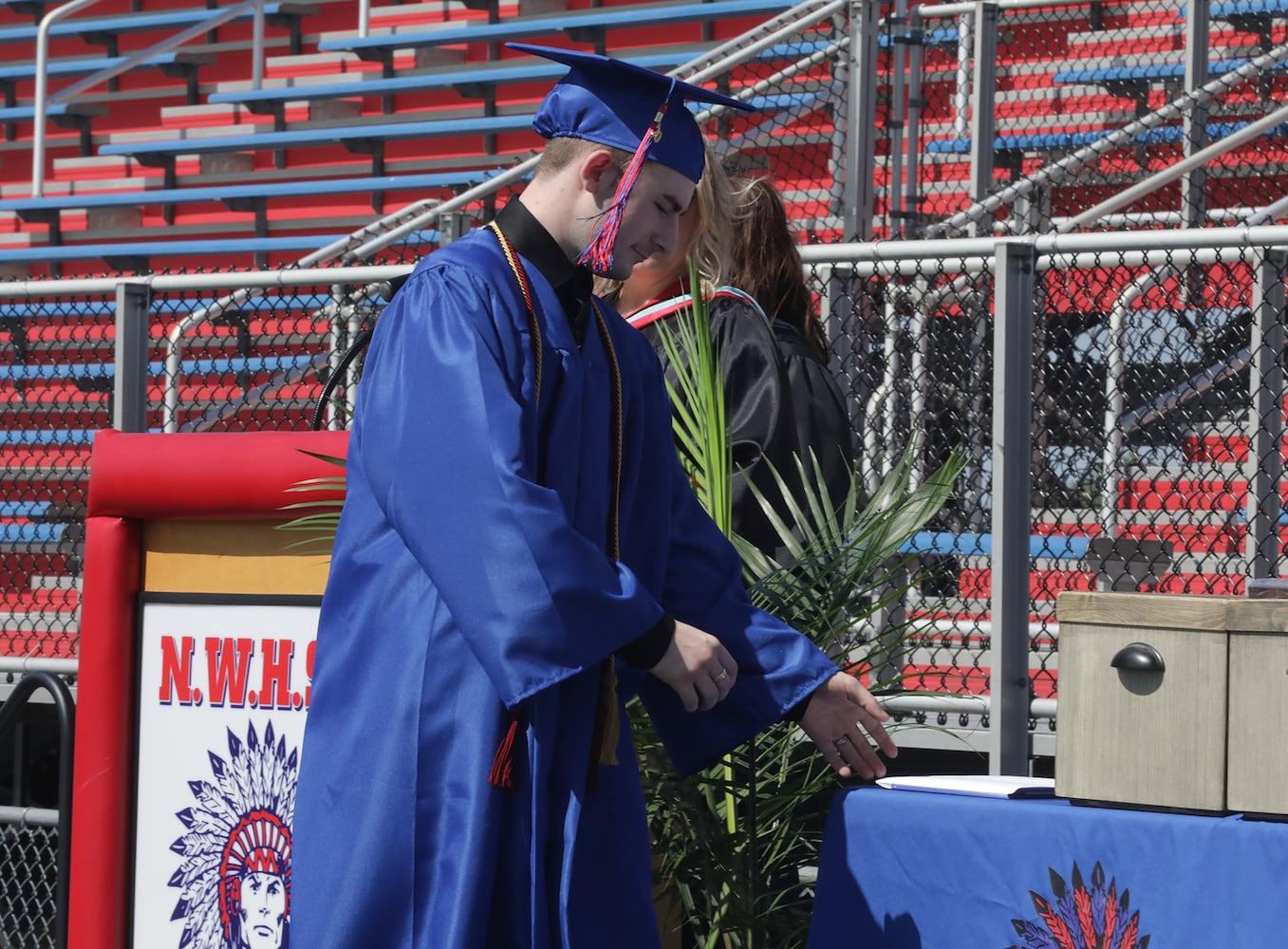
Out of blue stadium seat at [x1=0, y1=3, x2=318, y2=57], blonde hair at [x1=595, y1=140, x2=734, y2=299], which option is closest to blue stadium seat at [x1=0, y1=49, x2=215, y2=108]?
blue stadium seat at [x1=0, y1=3, x2=318, y2=57]

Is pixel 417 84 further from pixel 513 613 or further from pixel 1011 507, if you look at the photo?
pixel 513 613

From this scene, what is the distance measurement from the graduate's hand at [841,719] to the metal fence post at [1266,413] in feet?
4.59

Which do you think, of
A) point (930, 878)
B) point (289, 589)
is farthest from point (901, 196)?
point (930, 878)

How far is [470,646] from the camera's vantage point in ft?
6.57

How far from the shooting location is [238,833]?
286cm

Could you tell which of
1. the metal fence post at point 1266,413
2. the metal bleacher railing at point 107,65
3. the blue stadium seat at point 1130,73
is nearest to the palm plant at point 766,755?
the metal fence post at point 1266,413

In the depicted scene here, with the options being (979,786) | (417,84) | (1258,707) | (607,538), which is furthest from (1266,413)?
(417,84)

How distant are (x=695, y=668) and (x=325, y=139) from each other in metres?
9.27

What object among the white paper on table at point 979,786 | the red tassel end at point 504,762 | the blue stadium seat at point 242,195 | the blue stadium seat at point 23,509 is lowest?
the white paper on table at point 979,786

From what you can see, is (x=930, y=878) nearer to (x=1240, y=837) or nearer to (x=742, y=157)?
(x=1240, y=837)

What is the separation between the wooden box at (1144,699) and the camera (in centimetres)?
203

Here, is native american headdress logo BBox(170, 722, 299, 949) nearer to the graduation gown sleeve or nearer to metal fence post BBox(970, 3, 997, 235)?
the graduation gown sleeve

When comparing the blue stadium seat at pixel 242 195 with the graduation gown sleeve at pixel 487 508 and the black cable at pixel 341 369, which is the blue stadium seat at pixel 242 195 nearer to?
the black cable at pixel 341 369

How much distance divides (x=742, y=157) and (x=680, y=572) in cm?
551
